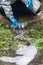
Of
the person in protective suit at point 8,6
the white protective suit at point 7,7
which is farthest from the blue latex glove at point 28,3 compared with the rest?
the white protective suit at point 7,7

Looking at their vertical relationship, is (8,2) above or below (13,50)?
above

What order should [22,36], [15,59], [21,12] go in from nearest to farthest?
[15,59], [22,36], [21,12]

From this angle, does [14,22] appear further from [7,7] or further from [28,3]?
[28,3]

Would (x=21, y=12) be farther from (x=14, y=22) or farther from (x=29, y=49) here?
(x=29, y=49)

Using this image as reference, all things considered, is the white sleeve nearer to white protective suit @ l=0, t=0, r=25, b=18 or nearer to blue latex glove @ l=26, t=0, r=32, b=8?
white protective suit @ l=0, t=0, r=25, b=18

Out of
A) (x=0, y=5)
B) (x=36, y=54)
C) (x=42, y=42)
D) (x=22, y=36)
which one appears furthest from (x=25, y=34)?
(x=0, y=5)

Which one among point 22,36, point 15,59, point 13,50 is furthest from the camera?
point 22,36

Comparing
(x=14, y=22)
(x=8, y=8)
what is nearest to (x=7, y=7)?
(x=8, y=8)

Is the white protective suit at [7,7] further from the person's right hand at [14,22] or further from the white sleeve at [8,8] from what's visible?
the person's right hand at [14,22]

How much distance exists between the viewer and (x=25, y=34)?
614 cm

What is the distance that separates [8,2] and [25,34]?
1326 mm

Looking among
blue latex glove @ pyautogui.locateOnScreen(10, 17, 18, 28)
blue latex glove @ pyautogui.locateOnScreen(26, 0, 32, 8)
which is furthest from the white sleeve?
blue latex glove @ pyautogui.locateOnScreen(26, 0, 32, 8)

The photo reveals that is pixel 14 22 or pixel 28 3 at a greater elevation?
pixel 28 3

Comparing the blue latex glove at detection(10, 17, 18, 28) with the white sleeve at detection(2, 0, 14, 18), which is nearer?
the blue latex glove at detection(10, 17, 18, 28)
